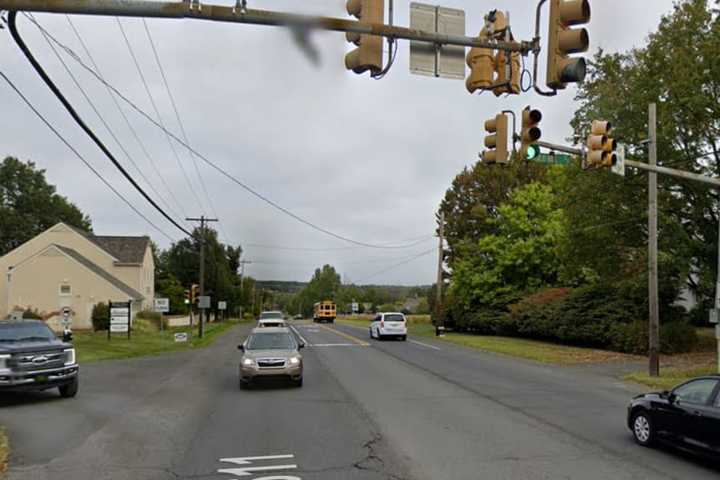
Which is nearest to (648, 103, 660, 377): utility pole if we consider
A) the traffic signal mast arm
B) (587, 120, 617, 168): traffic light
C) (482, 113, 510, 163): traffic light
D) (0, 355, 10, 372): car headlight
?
(587, 120, 617, 168): traffic light

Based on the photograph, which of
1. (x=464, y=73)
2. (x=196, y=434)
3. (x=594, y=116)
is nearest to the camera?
(x=464, y=73)

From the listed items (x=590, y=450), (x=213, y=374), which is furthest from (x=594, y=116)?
(x=590, y=450)

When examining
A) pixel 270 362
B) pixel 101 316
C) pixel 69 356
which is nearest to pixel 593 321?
pixel 270 362

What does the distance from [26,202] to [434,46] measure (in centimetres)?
9522

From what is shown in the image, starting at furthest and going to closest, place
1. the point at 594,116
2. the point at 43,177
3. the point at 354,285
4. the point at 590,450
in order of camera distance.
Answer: the point at 354,285
the point at 43,177
the point at 594,116
the point at 590,450

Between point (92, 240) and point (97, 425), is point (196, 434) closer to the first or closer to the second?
point (97, 425)

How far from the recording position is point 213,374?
69.8 feet

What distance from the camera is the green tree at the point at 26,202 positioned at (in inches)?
3482

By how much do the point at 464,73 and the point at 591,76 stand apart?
24194 mm

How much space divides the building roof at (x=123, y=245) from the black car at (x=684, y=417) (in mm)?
57574

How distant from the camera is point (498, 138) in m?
9.66

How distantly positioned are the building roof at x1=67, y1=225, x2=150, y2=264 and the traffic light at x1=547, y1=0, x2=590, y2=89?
2352 inches

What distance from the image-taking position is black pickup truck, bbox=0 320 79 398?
47.0 feet

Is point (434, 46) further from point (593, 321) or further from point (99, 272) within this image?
point (99, 272)
